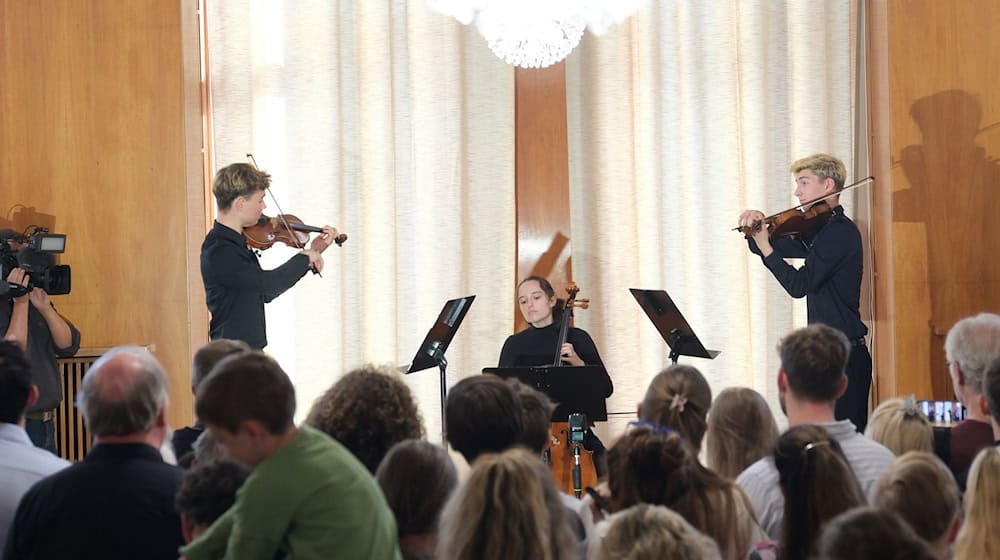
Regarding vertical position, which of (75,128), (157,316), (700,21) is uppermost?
(700,21)

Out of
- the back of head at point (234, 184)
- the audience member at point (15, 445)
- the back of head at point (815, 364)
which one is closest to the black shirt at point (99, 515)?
the audience member at point (15, 445)

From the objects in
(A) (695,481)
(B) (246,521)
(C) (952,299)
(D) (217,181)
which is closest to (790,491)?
(A) (695,481)

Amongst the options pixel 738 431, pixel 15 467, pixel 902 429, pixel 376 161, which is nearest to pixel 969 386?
pixel 902 429

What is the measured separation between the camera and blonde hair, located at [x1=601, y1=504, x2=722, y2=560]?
1868mm

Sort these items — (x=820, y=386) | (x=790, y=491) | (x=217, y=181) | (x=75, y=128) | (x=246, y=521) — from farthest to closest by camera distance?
(x=75, y=128) < (x=217, y=181) < (x=820, y=386) < (x=790, y=491) < (x=246, y=521)

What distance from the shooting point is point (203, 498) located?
2.15 m

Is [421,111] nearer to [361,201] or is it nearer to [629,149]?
[361,201]

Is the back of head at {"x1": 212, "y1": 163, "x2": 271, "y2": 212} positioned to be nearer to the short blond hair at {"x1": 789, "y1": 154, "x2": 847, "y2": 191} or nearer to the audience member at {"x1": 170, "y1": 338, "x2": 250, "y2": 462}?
the audience member at {"x1": 170, "y1": 338, "x2": 250, "y2": 462}

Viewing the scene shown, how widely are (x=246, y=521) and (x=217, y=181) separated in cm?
311

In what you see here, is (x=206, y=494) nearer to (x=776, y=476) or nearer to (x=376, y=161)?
(x=776, y=476)

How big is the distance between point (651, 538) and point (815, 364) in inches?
49.9

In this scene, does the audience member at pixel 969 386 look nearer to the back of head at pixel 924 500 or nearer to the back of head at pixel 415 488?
the back of head at pixel 924 500

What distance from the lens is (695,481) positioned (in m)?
Result: 2.34

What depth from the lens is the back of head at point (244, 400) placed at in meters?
1.99
